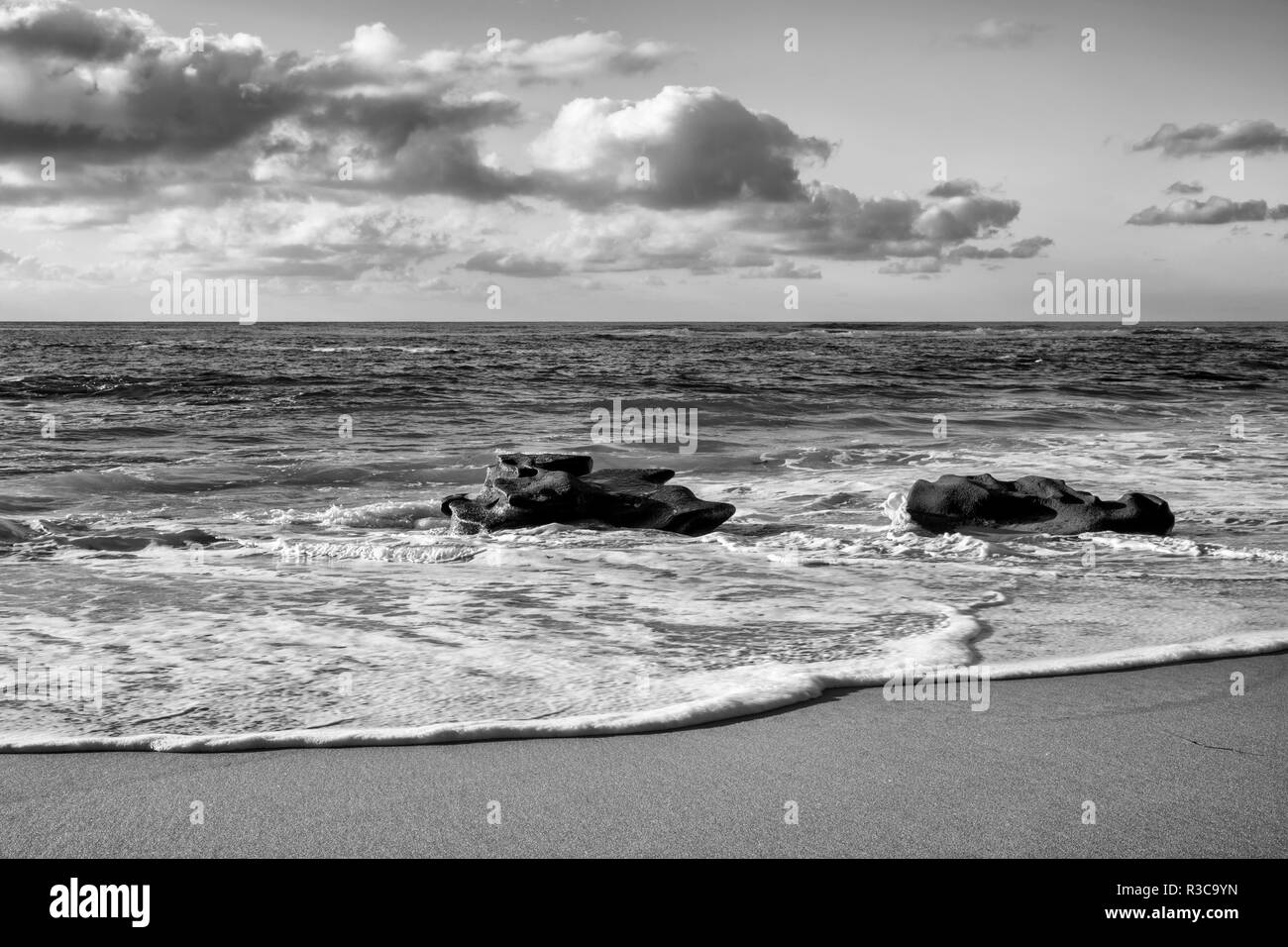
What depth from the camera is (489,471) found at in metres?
9.89

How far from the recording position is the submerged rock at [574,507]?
344 inches

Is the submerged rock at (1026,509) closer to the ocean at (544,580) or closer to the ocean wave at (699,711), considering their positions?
the ocean at (544,580)

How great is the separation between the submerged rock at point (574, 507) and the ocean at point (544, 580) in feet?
0.89

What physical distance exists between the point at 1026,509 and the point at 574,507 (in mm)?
3813

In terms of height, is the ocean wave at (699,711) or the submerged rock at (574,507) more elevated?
the submerged rock at (574,507)

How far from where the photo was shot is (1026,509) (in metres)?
8.62

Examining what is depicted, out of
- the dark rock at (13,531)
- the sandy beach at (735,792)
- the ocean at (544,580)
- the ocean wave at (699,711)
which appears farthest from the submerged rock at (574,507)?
the sandy beach at (735,792)

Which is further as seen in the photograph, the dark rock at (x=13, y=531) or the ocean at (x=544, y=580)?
the dark rock at (x=13, y=531)

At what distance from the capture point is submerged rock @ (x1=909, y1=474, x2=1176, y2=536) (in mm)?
8203

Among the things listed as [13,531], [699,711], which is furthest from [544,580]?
[13,531]

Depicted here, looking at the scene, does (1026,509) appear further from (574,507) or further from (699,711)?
(699,711)

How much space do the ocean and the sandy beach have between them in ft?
0.76
